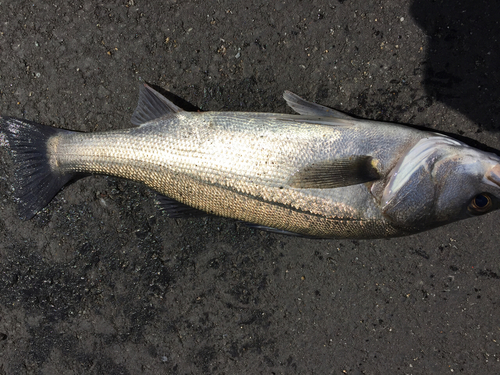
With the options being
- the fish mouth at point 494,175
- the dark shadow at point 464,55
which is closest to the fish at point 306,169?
the fish mouth at point 494,175

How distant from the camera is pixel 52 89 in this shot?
2.94 meters

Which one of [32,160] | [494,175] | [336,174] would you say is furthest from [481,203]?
[32,160]

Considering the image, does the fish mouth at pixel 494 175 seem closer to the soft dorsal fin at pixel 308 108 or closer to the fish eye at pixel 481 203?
the fish eye at pixel 481 203

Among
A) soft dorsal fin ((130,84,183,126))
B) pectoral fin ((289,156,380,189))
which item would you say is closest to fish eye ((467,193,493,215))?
pectoral fin ((289,156,380,189))

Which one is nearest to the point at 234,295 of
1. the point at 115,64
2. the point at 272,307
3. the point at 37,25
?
the point at 272,307

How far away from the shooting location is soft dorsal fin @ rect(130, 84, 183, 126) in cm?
257

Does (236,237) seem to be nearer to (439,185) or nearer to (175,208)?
(175,208)

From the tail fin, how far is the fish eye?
10.5 feet

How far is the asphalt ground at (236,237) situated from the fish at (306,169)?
564 mm

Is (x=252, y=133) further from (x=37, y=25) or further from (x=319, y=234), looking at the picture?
(x=37, y=25)

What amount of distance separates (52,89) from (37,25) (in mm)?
589

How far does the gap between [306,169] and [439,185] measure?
94 centimetres

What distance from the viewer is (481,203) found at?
2.17 meters

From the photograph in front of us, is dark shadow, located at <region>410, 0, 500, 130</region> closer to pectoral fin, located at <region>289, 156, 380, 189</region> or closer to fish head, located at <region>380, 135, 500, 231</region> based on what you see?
fish head, located at <region>380, 135, 500, 231</region>
